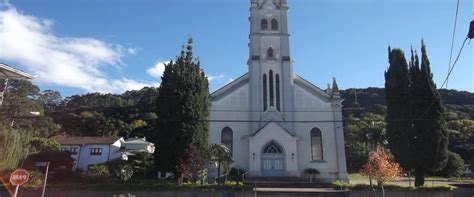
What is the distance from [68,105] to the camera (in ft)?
393

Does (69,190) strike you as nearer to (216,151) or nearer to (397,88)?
(216,151)

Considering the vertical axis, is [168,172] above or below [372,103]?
below

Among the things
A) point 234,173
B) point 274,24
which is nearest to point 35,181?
point 234,173

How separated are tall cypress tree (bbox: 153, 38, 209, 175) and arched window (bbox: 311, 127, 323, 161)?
1143 cm

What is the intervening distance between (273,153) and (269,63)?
9277 millimetres

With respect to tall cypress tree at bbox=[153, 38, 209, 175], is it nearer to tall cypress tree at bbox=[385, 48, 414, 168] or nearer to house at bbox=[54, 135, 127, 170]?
tall cypress tree at bbox=[385, 48, 414, 168]

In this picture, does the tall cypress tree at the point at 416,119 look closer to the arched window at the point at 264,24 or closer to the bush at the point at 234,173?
the bush at the point at 234,173

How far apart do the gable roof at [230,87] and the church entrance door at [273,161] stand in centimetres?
674

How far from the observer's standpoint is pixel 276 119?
37.8 meters

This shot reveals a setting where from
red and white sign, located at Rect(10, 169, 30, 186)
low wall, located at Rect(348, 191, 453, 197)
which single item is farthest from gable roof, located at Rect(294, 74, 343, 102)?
red and white sign, located at Rect(10, 169, 30, 186)

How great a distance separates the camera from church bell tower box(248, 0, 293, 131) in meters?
38.4

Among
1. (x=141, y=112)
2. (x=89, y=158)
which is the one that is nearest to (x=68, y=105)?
(x=141, y=112)

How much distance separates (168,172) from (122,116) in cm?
6569

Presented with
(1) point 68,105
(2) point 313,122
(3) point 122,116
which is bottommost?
(2) point 313,122
